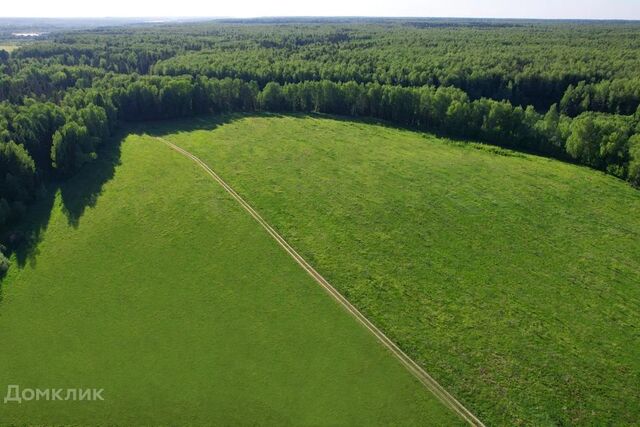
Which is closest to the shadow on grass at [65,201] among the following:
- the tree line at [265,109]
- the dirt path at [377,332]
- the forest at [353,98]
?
the forest at [353,98]

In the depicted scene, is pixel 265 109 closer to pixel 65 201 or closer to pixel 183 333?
pixel 65 201

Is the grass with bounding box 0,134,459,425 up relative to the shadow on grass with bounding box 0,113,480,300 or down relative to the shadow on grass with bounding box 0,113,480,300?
down

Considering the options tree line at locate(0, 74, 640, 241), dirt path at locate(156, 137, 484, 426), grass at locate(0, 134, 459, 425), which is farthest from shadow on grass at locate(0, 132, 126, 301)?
dirt path at locate(156, 137, 484, 426)

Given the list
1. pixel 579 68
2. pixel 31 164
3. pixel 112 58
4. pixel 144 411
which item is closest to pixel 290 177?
pixel 31 164

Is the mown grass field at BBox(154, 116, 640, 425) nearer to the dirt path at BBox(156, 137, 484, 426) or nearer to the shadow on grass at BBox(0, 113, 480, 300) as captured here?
the dirt path at BBox(156, 137, 484, 426)

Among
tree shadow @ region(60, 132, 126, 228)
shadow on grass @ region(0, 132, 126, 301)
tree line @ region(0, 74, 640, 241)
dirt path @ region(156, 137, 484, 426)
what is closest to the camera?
dirt path @ region(156, 137, 484, 426)

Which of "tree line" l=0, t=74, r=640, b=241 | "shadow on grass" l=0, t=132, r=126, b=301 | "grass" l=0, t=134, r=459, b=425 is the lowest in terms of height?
"grass" l=0, t=134, r=459, b=425

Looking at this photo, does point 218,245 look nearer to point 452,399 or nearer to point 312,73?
point 452,399
